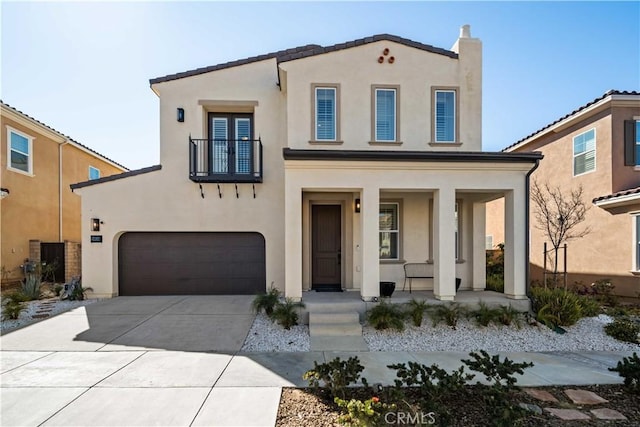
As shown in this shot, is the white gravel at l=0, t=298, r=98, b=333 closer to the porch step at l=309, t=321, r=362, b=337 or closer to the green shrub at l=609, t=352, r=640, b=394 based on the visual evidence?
the porch step at l=309, t=321, r=362, b=337

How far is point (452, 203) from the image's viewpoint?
281 inches

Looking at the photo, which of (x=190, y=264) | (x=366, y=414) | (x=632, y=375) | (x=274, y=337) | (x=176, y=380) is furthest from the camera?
(x=190, y=264)

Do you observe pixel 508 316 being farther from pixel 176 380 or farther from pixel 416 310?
pixel 176 380

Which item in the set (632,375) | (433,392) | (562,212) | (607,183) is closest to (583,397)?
(632,375)

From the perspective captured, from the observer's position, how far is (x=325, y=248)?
8.95 metres

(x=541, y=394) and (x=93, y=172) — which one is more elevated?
(x=93, y=172)

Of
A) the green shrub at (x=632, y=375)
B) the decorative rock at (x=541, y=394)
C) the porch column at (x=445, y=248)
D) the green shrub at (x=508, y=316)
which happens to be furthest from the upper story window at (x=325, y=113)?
the green shrub at (x=632, y=375)

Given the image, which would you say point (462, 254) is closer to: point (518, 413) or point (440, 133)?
point (440, 133)

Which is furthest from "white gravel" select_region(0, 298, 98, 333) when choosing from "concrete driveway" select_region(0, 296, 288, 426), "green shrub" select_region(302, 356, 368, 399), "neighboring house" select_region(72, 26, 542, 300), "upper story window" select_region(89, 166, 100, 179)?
"upper story window" select_region(89, 166, 100, 179)

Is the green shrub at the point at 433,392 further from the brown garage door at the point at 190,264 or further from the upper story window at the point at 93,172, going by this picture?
the upper story window at the point at 93,172

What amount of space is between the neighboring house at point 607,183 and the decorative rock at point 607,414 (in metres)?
7.74

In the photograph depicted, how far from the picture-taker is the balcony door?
31.2 ft

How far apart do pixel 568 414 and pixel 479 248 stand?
5517mm

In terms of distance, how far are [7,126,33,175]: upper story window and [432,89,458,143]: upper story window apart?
14.3 m
